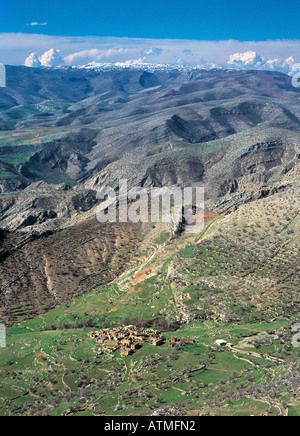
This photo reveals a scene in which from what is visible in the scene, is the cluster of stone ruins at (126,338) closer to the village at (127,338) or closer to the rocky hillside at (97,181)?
the village at (127,338)

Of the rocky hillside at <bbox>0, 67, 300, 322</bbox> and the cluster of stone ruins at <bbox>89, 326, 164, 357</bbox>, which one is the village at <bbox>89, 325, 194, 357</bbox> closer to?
the cluster of stone ruins at <bbox>89, 326, 164, 357</bbox>

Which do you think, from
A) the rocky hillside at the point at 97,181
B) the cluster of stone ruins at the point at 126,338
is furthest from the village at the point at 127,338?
the rocky hillside at the point at 97,181

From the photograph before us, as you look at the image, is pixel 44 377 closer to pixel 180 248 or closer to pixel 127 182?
pixel 180 248

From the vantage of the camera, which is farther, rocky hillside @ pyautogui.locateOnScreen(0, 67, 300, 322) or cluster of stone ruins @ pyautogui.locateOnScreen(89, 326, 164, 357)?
rocky hillside @ pyautogui.locateOnScreen(0, 67, 300, 322)

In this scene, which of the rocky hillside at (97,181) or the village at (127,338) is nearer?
the village at (127,338)

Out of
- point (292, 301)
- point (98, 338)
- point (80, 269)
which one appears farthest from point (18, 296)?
point (292, 301)

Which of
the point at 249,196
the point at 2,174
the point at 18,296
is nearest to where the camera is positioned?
the point at 18,296

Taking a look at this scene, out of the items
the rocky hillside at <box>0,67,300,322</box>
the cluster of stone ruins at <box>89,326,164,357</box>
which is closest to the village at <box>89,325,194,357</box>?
the cluster of stone ruins at <box>89,326,164,357</box>
